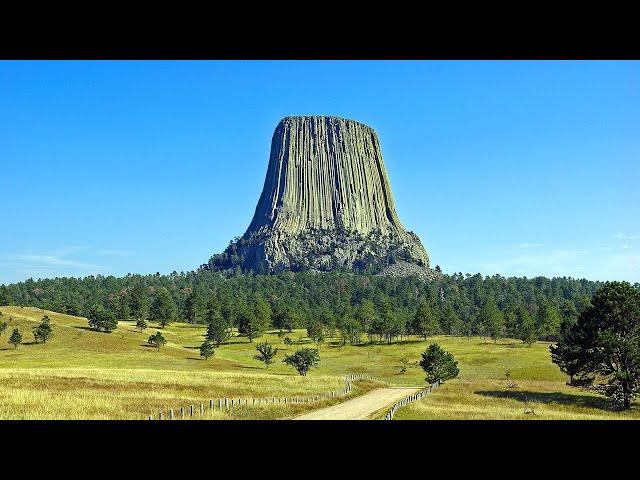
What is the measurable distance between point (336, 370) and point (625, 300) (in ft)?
173

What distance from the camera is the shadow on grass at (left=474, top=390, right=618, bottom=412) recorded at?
50.3 m

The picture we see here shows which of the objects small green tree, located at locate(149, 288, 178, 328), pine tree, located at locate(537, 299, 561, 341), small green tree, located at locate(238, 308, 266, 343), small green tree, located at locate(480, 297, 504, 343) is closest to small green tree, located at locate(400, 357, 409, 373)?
small green tree, located at locate(480, 297, 504, 343)

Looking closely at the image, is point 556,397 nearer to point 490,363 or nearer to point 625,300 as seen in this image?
point 625,300

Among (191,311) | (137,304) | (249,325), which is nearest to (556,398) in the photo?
(249,325)

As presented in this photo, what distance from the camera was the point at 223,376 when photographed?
209ft

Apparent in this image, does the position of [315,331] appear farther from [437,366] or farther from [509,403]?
[509,403]

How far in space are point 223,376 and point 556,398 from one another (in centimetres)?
3425

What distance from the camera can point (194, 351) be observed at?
362 feet
